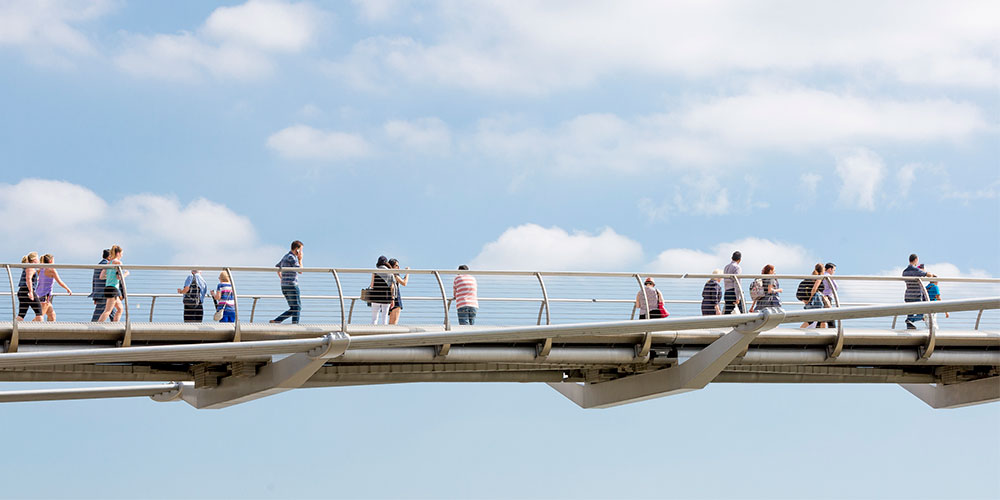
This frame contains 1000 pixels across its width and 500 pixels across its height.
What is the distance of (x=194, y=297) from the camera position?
67.8 ft

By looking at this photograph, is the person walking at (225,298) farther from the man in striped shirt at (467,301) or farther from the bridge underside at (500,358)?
the man in striped shirt at (467,301)

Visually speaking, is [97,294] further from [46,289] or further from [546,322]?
[546,322]

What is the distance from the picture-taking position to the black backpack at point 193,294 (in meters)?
20.6

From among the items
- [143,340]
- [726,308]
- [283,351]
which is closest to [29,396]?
[143,340]

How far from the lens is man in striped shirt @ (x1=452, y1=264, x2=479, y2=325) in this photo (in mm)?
22281

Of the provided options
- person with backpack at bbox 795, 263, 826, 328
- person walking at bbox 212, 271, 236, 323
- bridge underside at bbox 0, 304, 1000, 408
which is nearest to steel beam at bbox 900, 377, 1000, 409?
bridge underside at bbox 0, 304, 1000, 408

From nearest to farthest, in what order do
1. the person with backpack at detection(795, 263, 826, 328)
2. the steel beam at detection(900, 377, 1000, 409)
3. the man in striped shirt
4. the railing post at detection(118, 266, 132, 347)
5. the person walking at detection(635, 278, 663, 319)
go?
the railing post at detection(118, 266, 132, 347) → the man in striped shirt → the person walking at detection(635, 278, 663, 319) → the person with backpack at detection(795, 263, 826, 328) → the steel beam at detection(900, 377, 1000, 409)

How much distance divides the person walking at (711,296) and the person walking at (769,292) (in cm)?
71

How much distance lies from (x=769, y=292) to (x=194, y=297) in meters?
9.98

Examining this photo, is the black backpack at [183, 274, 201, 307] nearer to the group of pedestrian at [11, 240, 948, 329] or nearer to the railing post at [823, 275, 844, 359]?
the group of pedestrian at [11, 240, 948, 329]

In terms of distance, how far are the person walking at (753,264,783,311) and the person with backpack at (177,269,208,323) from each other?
9425 mm

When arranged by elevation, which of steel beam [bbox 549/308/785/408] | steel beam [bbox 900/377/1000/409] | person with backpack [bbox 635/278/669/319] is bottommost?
steel beam [bbox 900/377/1000/409]

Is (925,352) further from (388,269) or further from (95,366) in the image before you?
(95,366)

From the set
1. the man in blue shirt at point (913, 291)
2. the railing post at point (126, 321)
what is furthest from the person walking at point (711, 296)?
the railing post at point (126, 321)
